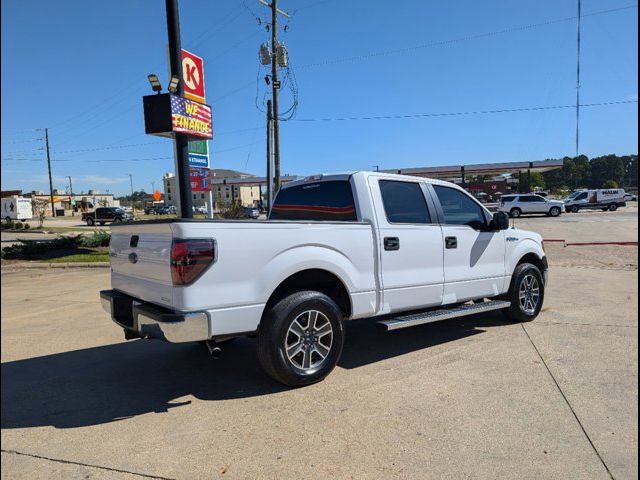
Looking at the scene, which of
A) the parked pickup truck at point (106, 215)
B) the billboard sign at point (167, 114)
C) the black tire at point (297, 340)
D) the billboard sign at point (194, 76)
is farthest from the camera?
the parked pickup truck at point (106, 215)

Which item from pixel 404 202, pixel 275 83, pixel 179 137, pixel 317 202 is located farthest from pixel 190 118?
pixel 275 83

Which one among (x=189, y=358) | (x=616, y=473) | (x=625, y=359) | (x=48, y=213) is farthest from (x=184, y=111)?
(x=48, y=213)

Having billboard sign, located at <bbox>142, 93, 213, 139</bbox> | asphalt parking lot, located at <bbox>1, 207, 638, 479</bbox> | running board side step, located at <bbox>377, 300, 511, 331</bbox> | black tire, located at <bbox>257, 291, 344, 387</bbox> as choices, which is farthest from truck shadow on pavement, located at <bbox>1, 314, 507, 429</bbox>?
billboard sign, located at <bbox>142, 93, 213, 139</bbox>

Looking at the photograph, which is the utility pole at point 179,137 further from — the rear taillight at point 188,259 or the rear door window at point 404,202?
the rear taillight at point 188,259

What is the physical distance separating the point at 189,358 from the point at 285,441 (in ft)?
7.22

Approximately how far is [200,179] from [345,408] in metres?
12.5

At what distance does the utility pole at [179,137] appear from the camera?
28.0ft

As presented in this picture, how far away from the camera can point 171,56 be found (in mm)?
8711

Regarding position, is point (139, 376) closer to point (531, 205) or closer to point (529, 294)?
point (529, 294)

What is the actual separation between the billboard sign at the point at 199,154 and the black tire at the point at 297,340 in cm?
1197

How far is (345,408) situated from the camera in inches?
149

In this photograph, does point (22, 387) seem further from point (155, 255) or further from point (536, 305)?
point (536, 305)

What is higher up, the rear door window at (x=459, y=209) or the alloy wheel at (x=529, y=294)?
the rear door window at (x=459, y=209)

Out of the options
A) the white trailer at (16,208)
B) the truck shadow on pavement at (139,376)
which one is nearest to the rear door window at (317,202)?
the truck shadow on pavement at (139,376)
